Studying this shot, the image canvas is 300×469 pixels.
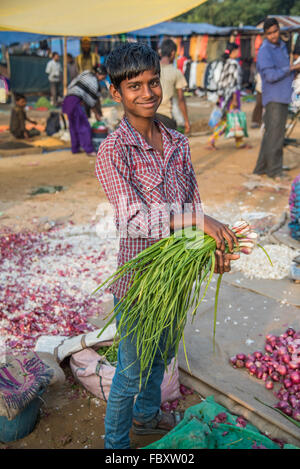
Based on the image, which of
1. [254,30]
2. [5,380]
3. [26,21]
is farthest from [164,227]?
[254,30]

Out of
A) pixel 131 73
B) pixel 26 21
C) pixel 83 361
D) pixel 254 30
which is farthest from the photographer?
pixel 254 30

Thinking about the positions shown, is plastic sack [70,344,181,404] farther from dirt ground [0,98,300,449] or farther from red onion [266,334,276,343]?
red onion [266,334,276,343]

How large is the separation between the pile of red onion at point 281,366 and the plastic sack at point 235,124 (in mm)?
6000

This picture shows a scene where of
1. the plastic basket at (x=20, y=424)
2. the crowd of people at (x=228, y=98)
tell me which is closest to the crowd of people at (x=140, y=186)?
the plastic basket at (x=20, y=424)

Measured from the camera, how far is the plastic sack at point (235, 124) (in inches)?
316

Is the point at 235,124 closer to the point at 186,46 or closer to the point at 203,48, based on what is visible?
the point at 203,48

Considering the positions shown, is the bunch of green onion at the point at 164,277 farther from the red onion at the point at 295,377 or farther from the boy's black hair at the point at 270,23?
the boy's black hair at the point at 270,23

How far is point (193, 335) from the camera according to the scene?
9.59ft

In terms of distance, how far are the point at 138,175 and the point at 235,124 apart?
274 inches

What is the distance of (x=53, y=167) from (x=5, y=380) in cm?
622

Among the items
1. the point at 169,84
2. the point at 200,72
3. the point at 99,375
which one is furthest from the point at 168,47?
the point at 200,72

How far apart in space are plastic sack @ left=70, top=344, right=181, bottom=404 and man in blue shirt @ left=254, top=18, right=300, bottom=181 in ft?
16.0

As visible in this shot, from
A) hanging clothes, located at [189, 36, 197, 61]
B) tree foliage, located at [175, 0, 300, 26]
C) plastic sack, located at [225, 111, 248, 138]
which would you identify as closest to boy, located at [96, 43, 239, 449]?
plastic sack, located at [225, 111, 248, 138]

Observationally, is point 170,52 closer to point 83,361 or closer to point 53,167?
point 53,167
